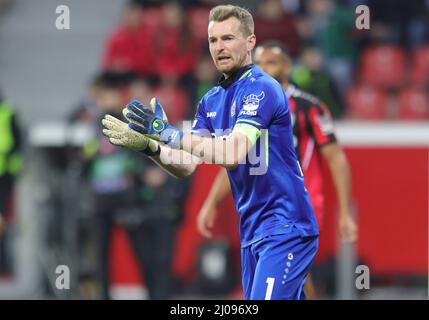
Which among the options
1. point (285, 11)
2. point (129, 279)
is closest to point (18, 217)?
point (129, 279)

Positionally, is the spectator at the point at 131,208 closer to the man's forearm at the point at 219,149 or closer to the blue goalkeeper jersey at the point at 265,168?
the blue goalkeeper jersey at the point at 265,168

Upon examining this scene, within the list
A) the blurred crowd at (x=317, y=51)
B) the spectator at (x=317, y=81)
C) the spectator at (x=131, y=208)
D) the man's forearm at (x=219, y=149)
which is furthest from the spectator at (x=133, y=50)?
the man's forearm at (x=219, y=149)

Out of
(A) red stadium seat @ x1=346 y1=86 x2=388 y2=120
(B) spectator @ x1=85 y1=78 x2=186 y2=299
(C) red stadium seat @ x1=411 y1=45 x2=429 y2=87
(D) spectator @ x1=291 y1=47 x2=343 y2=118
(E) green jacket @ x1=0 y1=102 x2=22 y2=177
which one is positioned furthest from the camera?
(C) red stadium seat @ x1=411 y1=45 x2=429 y2=87

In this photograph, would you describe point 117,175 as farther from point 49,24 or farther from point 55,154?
point 49,24

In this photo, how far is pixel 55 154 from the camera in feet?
44.3

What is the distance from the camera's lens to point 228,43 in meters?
5.84

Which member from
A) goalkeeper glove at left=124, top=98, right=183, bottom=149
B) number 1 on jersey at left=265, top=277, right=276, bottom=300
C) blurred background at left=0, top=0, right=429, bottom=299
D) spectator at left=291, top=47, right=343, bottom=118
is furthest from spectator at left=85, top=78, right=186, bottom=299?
goalkeeper glove at left=124, top=98, right=183, bottom=149

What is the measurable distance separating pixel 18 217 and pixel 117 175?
291cm

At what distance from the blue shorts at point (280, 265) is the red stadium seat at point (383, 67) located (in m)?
8.00

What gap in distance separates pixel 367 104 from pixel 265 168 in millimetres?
7716

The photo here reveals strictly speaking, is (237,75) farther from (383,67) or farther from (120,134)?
(383,67)

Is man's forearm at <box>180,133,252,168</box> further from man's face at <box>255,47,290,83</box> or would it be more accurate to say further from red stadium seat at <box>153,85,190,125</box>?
red stadium seat at <box>153,85,190,125</box>

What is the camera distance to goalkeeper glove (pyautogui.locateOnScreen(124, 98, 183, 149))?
549 centimetres
